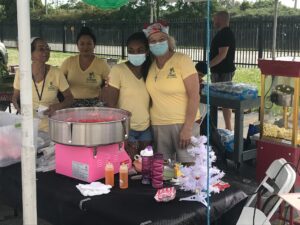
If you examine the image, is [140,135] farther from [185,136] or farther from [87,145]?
[87,145]

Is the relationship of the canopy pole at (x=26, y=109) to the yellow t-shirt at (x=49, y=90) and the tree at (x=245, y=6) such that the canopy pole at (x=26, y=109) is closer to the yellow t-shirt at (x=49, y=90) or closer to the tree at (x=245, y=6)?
the yellow t-shirt at (x=49, y=90)

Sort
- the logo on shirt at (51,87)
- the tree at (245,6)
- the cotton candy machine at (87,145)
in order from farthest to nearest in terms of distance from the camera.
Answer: the tree at (245,6) → the logo on shirt at (51,87) → the cotton candy machine at (87,145)

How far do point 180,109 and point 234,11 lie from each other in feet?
73.0

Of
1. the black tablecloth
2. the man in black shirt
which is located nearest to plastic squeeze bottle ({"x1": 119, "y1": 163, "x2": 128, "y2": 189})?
the black tablecloth

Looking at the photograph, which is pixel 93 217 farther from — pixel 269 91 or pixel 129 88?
pixel 269 91

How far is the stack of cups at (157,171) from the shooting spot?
2443 mm

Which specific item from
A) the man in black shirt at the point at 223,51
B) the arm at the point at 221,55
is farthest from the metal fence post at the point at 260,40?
the arm at the point at 221,55

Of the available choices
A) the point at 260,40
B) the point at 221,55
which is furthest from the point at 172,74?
the point at 260,40

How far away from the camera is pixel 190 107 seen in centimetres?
301

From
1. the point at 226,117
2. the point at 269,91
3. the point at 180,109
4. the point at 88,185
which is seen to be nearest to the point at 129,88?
the point at 180,109

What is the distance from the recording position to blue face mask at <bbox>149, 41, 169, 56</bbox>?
2.96 m

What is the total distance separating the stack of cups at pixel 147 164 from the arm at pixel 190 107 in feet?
1.87

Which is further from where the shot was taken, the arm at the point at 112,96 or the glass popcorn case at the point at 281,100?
the glass popcorn case at the point at 281,100

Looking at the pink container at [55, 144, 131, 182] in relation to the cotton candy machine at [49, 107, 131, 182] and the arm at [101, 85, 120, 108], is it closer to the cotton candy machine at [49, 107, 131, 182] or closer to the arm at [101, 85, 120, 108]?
the cotton candy machine at [49, 107, 131, 182]
